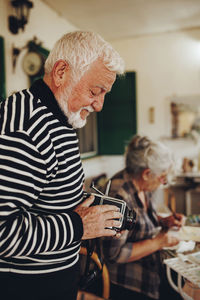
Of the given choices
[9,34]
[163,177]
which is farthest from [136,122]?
[163,177]

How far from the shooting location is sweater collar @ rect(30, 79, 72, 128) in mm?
886

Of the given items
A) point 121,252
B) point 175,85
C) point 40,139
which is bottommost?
point 121,252

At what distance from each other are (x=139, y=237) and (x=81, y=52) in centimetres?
111

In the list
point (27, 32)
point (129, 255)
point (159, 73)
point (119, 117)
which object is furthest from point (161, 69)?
point (129, 255)

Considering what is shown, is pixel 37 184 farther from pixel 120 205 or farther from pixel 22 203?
pixel 120 205

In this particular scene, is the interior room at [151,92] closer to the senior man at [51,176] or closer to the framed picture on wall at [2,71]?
A: the framed picture on wall at [2,71]

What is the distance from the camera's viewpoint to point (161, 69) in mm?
4367

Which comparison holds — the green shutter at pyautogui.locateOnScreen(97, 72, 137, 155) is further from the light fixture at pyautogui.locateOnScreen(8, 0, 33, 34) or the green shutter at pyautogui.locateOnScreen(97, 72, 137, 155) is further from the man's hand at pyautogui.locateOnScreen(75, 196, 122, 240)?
the man's hand at pyautogui.locateOnScreen(75, 196, 122, 240)

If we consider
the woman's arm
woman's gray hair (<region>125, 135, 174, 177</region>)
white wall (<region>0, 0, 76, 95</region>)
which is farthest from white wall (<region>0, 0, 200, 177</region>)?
the woman's arm

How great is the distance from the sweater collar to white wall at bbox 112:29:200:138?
3.67 m

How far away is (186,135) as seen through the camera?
14.1 ft

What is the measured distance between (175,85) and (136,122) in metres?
0.84

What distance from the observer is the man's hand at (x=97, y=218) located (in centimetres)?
87

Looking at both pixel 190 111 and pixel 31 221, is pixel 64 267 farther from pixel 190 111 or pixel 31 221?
pixel 190 111
